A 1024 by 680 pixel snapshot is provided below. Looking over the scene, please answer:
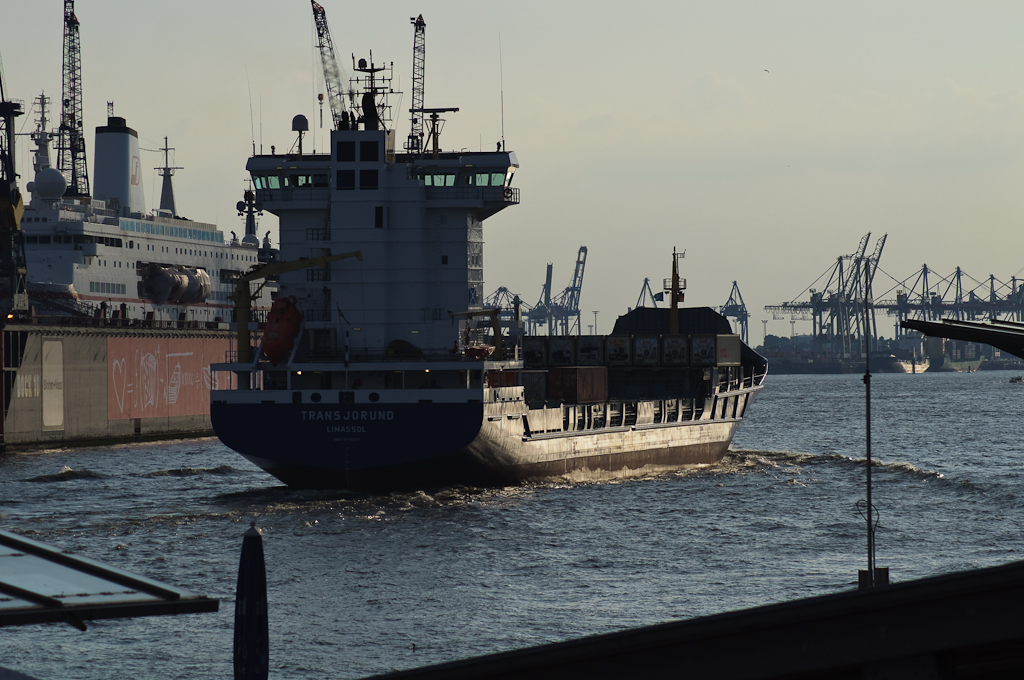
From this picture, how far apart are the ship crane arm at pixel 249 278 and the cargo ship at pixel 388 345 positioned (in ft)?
0.45

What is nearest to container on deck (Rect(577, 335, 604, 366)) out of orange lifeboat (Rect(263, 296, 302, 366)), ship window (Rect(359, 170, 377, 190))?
ship window (Rect(359, 170, 377, 190))

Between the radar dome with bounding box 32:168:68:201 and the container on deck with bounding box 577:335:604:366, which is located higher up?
the radar dome with bounding box 32:168:68:201

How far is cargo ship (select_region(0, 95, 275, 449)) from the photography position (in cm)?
6981

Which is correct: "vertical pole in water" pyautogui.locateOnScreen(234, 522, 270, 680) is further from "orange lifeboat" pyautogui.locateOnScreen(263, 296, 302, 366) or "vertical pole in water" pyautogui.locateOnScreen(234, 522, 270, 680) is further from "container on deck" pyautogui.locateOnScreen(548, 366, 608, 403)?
"container on deck" pyautogui.locateOnScreen(548, 366, 608, 403)

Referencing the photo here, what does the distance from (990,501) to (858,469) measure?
44.6 feet

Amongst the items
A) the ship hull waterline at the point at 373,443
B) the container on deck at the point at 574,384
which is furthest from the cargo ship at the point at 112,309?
the container on deck at the point at 574,384

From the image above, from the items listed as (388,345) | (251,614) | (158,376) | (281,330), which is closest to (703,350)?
(388,345)

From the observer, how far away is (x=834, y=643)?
916 cm

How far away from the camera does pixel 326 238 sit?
149 ft

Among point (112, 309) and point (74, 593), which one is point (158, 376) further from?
point (74, 593)

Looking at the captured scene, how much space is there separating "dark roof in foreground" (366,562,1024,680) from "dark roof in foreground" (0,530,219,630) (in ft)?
8.12

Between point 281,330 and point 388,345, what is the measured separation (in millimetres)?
3861

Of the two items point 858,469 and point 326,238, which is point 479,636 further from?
point 858,469

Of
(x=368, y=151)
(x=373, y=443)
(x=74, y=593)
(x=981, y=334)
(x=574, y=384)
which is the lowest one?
(x=373, y=443)
